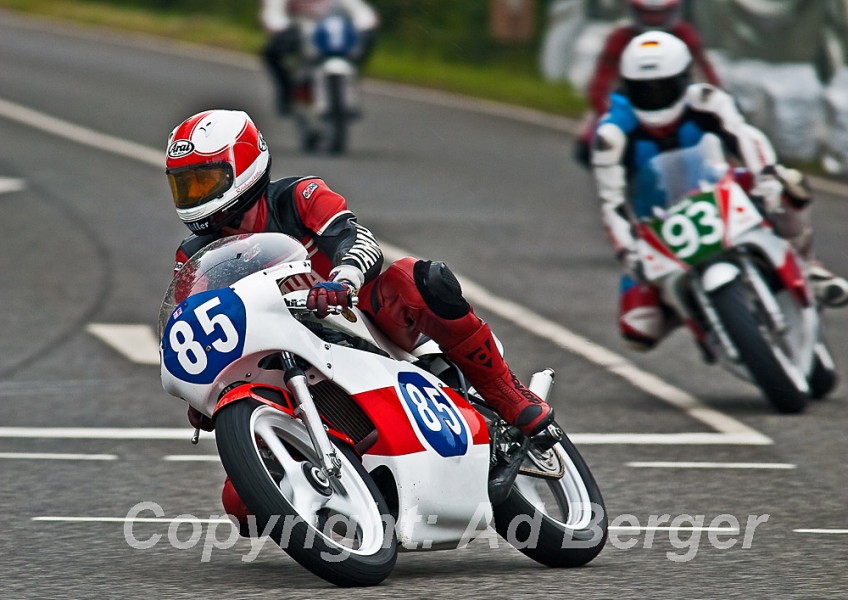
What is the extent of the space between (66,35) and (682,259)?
22.2 m

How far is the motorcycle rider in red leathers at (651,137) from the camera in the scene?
9.70m

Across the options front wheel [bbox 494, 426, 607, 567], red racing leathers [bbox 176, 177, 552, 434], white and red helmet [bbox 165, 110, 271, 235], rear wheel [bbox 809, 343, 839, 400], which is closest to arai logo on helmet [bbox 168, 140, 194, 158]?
white and red helmet [bbox 165, 110, 271, 235]

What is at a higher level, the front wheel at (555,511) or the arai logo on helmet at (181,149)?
the arai logo on helmet at (181,149)

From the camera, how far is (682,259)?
9.43 metres

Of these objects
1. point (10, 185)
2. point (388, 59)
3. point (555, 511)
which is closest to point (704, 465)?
point (555, 511)

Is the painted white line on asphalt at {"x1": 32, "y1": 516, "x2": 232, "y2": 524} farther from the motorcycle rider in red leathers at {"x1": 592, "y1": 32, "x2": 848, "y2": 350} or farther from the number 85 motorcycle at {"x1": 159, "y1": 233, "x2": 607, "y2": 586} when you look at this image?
the motorcycle rider in red leathers at {"x1": 592, "y1": 32, "x2": 848, "y2": 350}

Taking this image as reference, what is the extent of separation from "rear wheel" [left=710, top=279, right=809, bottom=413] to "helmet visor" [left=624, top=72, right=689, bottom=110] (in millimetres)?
1100

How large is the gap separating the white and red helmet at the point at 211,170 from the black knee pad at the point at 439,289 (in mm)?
626

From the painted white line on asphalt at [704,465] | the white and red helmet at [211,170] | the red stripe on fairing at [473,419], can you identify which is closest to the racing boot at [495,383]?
the red stripe on fairing at [473,419]

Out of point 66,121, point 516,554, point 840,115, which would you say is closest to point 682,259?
point 516,554

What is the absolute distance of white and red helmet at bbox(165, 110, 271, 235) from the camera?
6.26 m

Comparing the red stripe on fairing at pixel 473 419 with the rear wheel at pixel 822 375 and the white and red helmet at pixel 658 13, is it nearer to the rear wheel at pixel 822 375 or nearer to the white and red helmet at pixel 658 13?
the rear wheel at pixel 822 375

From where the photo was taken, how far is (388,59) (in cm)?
2948

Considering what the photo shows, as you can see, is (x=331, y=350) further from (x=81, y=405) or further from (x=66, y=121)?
(x=66, y=121)
